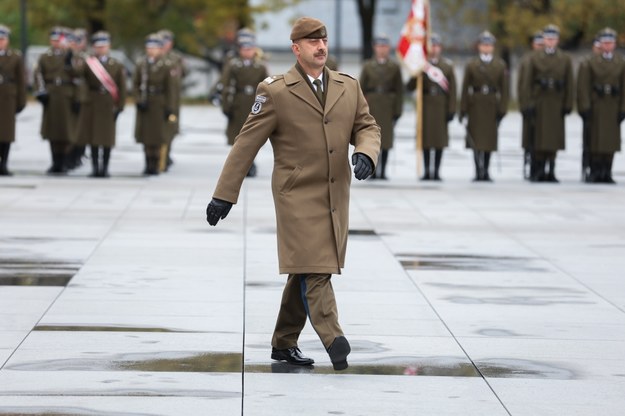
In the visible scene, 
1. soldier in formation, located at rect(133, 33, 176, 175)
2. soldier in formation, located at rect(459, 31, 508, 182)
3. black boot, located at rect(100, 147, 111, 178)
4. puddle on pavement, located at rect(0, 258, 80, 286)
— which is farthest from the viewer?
soldier in formation, located at rect(133, 33, 176, 175)

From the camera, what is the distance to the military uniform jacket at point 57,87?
2061 centimetres

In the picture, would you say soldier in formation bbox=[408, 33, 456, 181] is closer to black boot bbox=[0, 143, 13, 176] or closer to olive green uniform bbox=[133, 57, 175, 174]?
olive green uniform bbox=[133, 57, 175, 174]

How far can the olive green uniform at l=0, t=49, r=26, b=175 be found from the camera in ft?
66.2

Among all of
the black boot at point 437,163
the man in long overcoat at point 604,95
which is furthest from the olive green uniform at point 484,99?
the man in long overcoat at point 604,95

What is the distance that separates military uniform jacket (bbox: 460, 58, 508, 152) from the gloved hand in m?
13.2

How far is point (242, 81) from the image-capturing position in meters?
20.8

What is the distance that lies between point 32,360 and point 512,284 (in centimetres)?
452

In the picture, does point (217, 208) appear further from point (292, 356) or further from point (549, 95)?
point (549, 95)

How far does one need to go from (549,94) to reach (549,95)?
0.02 metres

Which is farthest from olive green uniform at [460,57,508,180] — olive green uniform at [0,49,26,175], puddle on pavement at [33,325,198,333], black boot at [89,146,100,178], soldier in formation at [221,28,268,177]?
puddle on pavement at [33,325,198,333]

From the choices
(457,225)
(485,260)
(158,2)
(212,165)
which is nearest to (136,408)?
(485,260)

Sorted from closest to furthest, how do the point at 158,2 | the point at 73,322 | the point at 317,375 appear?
the point at 317,375 < the point at 73,322 < the point at 158,2

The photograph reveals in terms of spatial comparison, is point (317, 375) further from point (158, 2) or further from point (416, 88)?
point (158, 2)

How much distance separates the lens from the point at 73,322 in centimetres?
923
